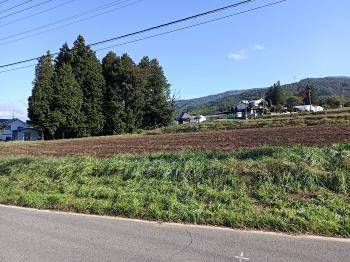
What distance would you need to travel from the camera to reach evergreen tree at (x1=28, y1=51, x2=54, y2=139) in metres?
62.1

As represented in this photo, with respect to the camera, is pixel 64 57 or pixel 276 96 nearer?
pixel 64 57

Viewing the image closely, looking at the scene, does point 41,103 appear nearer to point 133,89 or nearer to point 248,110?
point 133,89

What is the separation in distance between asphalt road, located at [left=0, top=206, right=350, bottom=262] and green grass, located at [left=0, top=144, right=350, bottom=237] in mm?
573

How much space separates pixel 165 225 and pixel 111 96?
64.8 meters

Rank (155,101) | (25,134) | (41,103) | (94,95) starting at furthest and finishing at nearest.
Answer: (25,134)
(155,101)
(94,95)
(41,103)

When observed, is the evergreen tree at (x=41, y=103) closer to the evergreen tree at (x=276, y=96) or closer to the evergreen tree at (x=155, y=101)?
the evergreen tree at (x=155, y=101)

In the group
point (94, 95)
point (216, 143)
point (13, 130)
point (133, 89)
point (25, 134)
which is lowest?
point (216, 143)

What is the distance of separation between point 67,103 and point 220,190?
2271 inches

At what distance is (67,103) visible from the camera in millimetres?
64375

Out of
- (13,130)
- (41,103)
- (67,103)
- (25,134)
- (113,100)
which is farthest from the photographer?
(13,130)

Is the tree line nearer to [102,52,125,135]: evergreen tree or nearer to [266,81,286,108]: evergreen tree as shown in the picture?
[102,52,125,135]: evergreen tree

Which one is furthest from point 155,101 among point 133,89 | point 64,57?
point 64,57

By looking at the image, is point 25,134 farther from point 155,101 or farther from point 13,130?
point 155,101

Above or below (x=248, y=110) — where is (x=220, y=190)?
below
